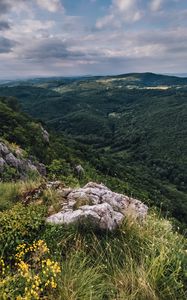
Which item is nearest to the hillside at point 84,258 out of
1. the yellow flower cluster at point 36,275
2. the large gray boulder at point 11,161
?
the yellow flower cluster at point 36,275

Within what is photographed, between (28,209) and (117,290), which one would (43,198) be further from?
(117,290)

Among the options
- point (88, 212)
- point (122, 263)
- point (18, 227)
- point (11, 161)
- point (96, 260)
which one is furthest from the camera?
point (11, 161)

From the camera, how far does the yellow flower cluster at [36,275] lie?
13.6 feet

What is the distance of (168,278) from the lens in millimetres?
4816

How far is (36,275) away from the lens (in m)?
4.70

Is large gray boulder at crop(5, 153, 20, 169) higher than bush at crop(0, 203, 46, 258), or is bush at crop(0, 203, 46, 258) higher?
bush at crop(0, 203, 46, 258)

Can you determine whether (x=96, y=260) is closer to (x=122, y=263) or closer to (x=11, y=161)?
(x=122, y=263)

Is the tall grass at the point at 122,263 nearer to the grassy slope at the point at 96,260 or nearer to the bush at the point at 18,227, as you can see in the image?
the grassy slope at the point at 96,260

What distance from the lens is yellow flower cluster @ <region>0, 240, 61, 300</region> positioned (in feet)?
13.6

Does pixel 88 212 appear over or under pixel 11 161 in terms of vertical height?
over

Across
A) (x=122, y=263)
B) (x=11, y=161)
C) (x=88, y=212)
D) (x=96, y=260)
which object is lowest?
(x=11, y=161)

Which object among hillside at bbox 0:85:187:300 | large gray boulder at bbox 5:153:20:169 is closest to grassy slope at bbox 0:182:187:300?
hillside at bbox 0:85:187:300

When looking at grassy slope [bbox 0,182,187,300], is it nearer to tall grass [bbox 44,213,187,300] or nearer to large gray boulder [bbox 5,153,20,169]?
tall grass [bbox 44,213,187,300]

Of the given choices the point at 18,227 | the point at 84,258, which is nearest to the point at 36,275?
the point at 84,258
